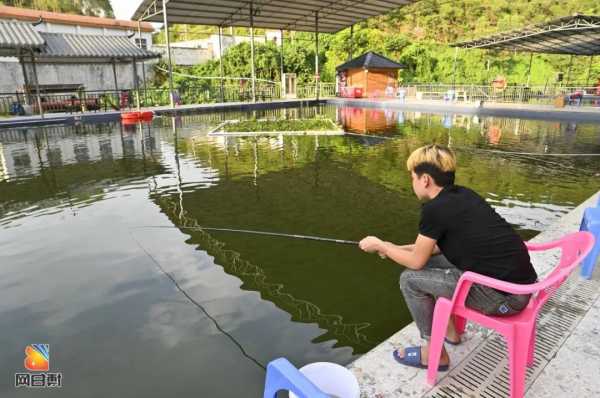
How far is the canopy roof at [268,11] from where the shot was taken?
825 inches

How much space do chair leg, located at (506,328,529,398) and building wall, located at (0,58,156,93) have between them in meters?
Result: 27.2

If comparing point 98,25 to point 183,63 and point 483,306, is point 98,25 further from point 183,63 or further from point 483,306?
point 483,306

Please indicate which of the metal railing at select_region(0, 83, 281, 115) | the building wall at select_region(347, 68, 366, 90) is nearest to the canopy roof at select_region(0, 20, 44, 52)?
the metal railing at select_region(0, 83, 281, 115)

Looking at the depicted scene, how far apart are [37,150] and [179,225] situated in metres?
8.05

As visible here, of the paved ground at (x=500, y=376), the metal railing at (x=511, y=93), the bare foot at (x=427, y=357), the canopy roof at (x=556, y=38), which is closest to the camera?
the paved ground at (x=500, y=376)

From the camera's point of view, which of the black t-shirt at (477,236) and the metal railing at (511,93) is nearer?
the black t-shirt at (477,236)

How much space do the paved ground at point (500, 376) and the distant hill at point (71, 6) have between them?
48905 millimetres

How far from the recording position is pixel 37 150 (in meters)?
10.8

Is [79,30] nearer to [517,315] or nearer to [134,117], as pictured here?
[134,117]

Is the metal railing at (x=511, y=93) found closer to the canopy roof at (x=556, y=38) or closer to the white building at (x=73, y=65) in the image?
the canopy roof at (x=556, y=38)

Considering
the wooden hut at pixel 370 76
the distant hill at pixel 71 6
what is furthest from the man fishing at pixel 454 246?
the distant hill at pixel 71 6

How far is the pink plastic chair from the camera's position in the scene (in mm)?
1770

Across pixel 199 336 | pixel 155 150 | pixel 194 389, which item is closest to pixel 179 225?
pixel 199 336

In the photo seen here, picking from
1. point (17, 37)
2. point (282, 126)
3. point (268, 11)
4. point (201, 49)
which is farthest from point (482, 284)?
point (201, 49)
